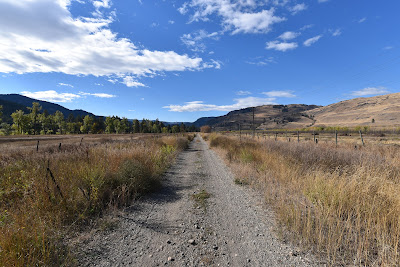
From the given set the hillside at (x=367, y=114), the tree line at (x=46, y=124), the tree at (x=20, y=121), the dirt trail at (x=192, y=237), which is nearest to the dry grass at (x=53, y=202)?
the dirt trail at (x=192, y=237)

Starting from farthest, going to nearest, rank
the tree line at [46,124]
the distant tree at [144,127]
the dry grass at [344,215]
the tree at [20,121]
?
the distant tree at [144,127] < the tree line at [46,124] < the tree at [20,121] < the dry grass at [344,215]

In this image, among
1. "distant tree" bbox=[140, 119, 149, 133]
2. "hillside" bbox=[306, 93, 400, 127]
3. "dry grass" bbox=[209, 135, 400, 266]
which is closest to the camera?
"dry grass" bbox=[209, 135, 400, 266]

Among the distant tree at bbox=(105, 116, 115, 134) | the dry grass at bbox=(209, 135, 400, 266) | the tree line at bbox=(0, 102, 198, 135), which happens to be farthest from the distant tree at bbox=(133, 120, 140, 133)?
the dry grass at bbox=(209, 135, 400, 266)

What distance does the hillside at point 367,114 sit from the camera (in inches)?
3282

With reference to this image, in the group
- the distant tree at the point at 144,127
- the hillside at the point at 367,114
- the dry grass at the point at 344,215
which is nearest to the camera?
the dry grass at the point at 344,215

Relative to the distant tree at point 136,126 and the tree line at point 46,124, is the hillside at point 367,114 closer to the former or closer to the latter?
the tree line at point 46,124

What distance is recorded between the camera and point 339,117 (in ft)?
371

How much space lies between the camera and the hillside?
3282 inches

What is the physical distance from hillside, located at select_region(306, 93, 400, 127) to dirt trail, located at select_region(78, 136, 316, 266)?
98.3 metres

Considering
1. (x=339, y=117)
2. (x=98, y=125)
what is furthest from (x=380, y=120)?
(x=98, y=125)

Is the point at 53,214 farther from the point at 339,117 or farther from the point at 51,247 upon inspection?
the point at 339,117

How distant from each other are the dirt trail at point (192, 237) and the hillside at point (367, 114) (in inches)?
3871

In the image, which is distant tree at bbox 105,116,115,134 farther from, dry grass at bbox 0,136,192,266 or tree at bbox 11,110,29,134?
dry grass at bbox 0,136,192,266

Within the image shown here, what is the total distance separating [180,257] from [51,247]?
196 centimetres
